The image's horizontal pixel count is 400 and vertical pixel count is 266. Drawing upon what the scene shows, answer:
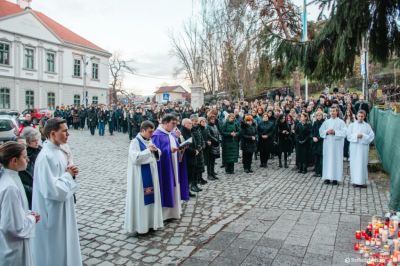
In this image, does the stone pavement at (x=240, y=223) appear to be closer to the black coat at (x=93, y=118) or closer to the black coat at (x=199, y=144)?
the black coat at (x=199, y=144)

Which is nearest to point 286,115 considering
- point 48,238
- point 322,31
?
point 322,31

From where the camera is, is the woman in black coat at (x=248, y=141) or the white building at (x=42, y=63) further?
the white building at (x=42, y=63)

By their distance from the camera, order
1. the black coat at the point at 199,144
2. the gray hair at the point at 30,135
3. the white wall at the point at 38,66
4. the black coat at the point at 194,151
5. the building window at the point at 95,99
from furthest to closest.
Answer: the building window at the point at 95,99
the white wall at the point at 38,66
the black coat at the point at 199,144
the black coat at the point at 194,151
the gray hair at the point at 30,135

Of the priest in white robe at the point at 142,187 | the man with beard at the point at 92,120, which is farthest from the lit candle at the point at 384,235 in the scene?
the man with beard at the point at 92,120

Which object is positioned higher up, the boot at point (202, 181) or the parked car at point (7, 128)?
the parked car at point (7, 128)

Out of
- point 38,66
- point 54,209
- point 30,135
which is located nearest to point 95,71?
point 38,66

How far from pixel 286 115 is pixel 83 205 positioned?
818 centimetres

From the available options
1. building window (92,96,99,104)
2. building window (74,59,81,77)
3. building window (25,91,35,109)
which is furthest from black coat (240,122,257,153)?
building window (92,96,99,104)

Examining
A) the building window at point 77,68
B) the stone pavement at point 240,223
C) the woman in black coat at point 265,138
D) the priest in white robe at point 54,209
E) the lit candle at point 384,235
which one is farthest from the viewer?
the building window at point 77,68

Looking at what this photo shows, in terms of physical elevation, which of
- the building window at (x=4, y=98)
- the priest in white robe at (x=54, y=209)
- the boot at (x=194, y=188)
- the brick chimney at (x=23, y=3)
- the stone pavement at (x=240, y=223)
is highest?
the brick chimney at (x=23, y=3)

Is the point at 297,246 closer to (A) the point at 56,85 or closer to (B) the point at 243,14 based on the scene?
(B) the point at 243,14

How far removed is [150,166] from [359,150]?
244 inches

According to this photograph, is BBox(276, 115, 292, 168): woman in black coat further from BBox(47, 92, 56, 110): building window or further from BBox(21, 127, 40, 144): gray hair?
BBox(47, 92, 56, 110): building window

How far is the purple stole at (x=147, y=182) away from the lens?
5.51m
